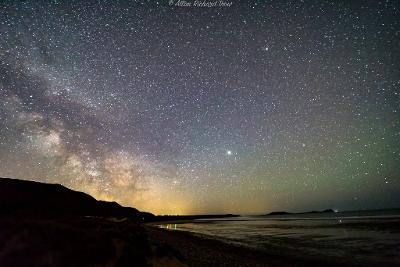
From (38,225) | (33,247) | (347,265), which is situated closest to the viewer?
(33,247)

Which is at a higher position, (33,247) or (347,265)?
(33,247)

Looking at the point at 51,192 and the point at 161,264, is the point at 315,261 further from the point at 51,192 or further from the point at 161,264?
the point at 51,192

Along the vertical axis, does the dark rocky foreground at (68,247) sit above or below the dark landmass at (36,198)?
below

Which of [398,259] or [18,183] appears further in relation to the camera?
[18,183]

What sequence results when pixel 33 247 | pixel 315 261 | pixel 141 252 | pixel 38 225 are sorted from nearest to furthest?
pixel 33 247
pixel 38 225
pixel 141 252
pixel 315 261

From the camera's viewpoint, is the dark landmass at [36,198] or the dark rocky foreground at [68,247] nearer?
the dark rocky foreground at [68,247]

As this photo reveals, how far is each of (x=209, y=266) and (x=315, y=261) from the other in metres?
7.32

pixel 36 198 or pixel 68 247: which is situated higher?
pixel 36 198

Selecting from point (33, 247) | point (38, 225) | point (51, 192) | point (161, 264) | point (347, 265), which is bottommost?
point (347, 265)

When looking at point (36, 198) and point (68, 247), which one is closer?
point (68, 247)

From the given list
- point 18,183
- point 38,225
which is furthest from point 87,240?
point 18,183

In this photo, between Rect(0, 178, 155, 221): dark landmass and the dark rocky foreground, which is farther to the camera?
Rect(0, 178, 155, 221): dark landmass

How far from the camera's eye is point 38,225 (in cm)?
652

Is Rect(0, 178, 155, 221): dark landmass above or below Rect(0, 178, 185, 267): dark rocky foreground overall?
above
